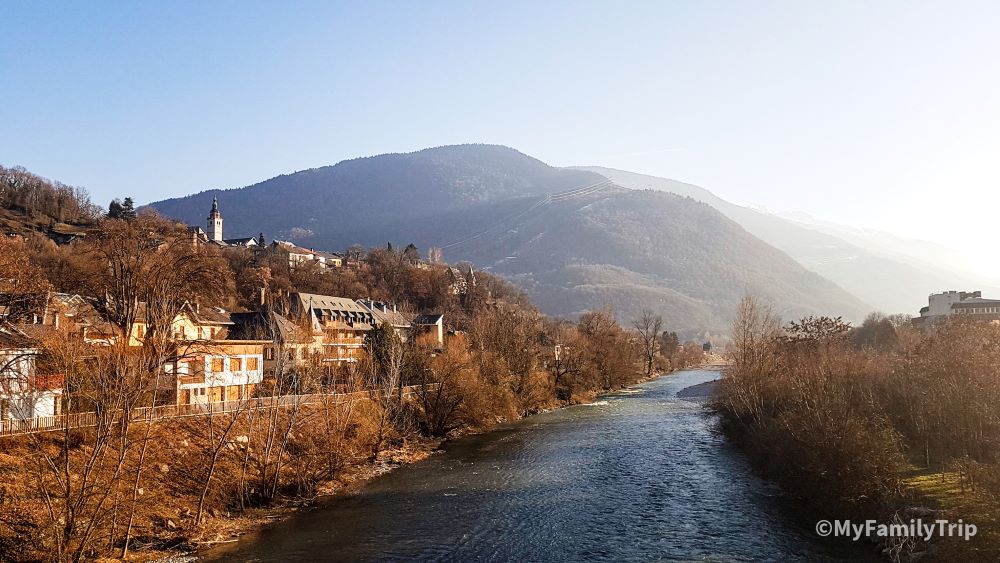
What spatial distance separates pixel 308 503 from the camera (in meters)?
32.2

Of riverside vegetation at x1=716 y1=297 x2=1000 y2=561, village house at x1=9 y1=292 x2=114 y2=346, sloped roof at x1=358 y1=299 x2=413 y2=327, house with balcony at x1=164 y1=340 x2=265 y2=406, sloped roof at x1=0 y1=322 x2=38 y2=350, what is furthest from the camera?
sloped roof at x1=358 y1=299 x2=413 y2=327

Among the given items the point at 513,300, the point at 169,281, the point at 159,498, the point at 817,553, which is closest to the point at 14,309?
the point at 169,281

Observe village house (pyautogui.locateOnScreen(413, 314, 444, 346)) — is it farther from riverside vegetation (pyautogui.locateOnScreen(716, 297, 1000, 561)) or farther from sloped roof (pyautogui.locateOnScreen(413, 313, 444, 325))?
riverside vegetation (pyautogui.locateOnScreen(716, 297, 1000, 561))

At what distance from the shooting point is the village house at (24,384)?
2983 cm

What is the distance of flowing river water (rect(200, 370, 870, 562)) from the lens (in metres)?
24.4

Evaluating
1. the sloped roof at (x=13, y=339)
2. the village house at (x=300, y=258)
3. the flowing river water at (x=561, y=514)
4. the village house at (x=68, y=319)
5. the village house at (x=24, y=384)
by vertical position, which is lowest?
the flowing river water at (x=561, y=514)

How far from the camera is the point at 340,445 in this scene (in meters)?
39.4

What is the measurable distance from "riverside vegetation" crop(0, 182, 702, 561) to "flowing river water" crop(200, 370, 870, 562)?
11.8 ft

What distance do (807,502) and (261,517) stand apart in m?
24.8

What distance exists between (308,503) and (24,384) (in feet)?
48.8

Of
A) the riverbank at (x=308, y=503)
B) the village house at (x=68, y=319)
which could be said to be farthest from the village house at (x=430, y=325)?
the village house at (x=68, y=319)

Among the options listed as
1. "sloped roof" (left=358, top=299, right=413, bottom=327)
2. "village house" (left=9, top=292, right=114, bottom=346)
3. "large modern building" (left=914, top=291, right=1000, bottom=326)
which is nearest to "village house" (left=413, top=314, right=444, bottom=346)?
"sloped roof" (left=358, top=299, right=413, bottom=327)

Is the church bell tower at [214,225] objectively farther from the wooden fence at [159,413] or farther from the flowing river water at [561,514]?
the flowing river water at [561,514]

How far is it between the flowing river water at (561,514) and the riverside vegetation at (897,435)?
6.48ft
